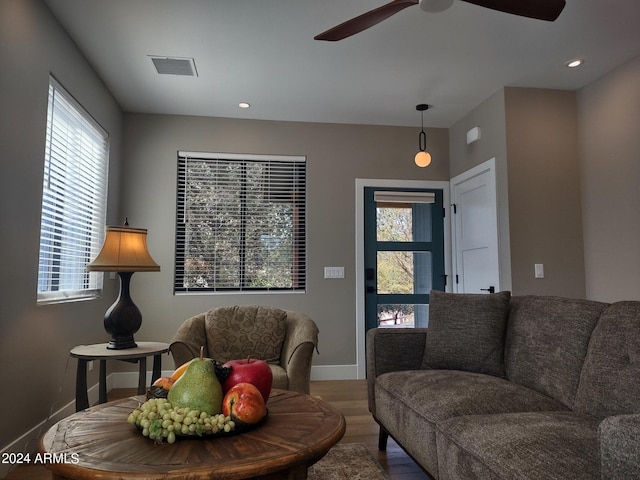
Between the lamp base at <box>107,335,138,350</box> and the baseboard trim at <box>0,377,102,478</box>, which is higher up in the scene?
the lamp base at <box>107,335,138,350</box>

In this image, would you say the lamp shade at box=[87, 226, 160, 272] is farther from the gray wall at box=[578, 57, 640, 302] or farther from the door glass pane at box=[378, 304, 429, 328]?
the gray wall at box=[578, 57, 640, 302]

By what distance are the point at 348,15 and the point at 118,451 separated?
2.67 meters

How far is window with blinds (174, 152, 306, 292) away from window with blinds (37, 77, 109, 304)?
0.82m

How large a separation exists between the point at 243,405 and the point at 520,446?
903mm

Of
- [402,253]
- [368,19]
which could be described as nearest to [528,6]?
[368,19]

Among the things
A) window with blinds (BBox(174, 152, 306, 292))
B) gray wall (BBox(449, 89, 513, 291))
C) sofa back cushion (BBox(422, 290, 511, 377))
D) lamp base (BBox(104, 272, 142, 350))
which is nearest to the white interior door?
gray wall (BBox(449, 89, 513, 291))

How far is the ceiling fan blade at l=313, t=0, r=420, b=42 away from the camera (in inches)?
76.0

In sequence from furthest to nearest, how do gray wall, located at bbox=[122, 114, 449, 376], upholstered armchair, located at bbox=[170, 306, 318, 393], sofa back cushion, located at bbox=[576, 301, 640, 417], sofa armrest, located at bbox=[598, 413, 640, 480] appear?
gray wall, located at bbox=[122, 114, 449, 376]
upholstered armchair, located at bbox=[170, 306, 318, 393]
sofa back cushion, located at bbox=[576, 301, 640, 417]
sofa armrest, located at bbox=[598, 413, 640, 480]

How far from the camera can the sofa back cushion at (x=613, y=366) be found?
5.35 ft

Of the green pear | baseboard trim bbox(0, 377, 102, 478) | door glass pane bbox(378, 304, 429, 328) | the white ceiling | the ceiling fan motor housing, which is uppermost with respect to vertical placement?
the white ceiling

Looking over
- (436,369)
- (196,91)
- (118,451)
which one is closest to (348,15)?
(196,91)

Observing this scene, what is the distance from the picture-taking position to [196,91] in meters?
3.83

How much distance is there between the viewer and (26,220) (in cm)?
246

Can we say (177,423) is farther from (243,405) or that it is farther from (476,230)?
(476,230)
